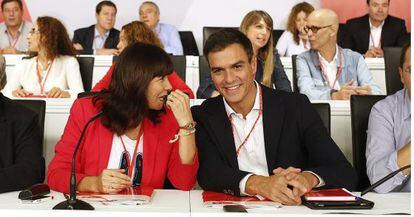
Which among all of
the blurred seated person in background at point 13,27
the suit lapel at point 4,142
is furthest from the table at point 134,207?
the blurred seated person in background at point 13,27

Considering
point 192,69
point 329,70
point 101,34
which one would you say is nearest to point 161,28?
point 101,34

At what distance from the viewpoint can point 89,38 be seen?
770cm

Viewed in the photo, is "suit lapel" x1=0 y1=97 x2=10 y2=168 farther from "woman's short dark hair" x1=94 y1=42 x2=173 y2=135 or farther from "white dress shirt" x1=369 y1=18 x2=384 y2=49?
"white dress shirt" x1=369 y1=18 x2=384 y2=49

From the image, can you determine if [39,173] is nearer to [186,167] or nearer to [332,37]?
[186,167]

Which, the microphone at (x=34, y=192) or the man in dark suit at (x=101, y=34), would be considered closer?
the microphone at (x=34, y=192)

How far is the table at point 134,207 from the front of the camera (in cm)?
200

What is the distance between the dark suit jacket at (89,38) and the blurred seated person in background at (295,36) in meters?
1.70

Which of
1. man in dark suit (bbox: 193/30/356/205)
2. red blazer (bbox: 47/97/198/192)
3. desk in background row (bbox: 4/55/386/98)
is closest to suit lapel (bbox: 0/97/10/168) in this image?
red blazer (bbox: 47/97/198/192)

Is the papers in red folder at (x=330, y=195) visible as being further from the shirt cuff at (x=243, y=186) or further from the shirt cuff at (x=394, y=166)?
the shirt cuff at (x=394, y=166)

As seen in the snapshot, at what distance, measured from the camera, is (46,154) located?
340 cm

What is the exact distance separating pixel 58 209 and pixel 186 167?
73 centimetres

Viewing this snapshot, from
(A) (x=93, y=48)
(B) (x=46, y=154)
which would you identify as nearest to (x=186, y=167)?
(B) (x=46, y=154)

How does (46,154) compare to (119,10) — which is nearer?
(46,154)

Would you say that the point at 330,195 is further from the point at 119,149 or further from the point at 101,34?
the point at 101,34
